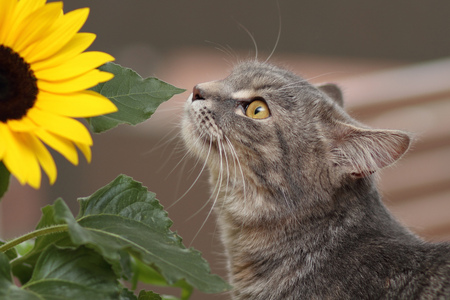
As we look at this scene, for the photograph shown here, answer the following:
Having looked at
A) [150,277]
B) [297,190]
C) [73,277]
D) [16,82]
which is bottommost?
[150,277]

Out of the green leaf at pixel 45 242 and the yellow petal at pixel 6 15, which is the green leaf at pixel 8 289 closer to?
the green leaf at pixel 45 242

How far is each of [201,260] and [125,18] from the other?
3.40m

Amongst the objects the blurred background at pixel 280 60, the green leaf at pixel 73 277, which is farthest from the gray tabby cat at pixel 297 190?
the blurred background at pixel 280 60

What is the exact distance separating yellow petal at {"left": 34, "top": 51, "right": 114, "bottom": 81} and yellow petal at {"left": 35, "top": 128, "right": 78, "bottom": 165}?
0.28 feet

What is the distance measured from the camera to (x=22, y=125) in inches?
25.5

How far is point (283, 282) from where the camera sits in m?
1.37

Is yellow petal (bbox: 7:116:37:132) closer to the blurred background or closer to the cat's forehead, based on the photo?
the cat's forehead

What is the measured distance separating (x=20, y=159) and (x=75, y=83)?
0.40 feet

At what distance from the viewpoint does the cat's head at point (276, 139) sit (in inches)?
55.0

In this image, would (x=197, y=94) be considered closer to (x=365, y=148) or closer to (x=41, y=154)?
(x=365, y=148)

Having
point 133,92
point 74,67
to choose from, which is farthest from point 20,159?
point 133,92

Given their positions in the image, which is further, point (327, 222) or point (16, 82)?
point (327, 222)

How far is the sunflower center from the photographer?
68cm

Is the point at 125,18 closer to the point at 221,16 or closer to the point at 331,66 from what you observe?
the point at 221,16
